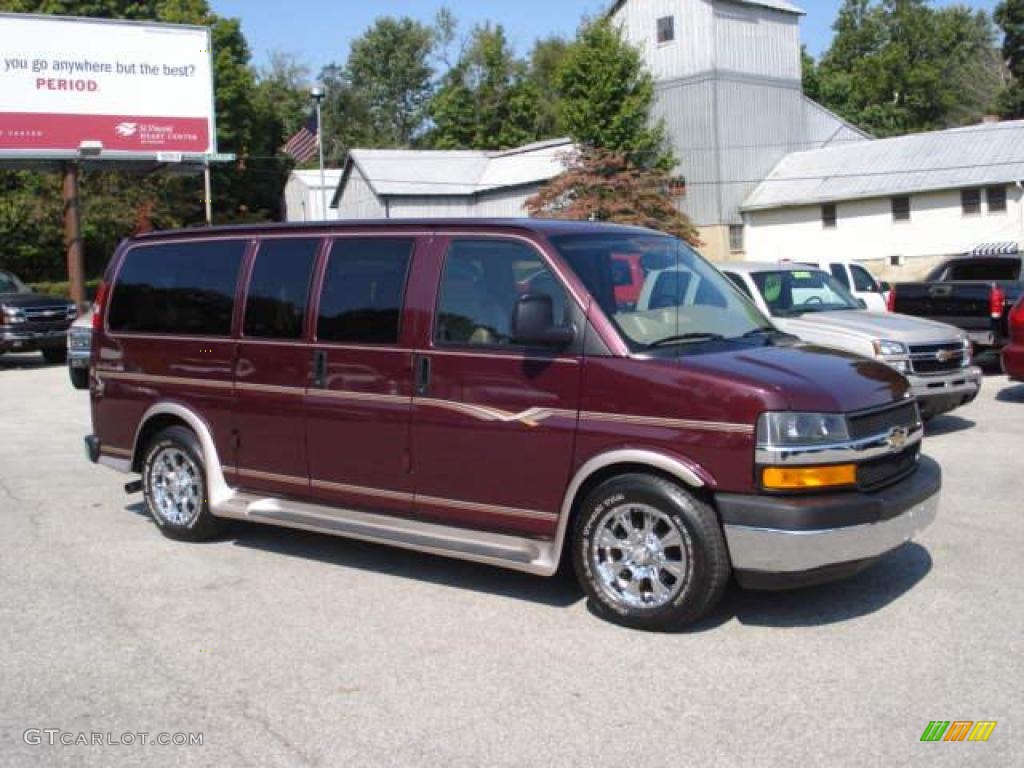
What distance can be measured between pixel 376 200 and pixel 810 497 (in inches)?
1944

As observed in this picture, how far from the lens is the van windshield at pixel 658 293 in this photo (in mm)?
5793

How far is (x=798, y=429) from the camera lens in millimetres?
5137

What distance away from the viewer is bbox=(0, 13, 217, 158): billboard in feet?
93.4

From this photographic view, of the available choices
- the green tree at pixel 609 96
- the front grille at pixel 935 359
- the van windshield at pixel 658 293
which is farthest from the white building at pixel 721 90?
the van windshield at pixel 658 293

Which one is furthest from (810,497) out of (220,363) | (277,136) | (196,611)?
(277,136)

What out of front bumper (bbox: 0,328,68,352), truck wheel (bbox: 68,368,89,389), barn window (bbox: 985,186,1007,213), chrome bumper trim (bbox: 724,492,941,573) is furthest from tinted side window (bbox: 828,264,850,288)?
barn window (bbox: 985,186,1007,213)

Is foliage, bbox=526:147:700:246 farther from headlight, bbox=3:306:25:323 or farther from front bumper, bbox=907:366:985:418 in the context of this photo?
front bumper, bbox=907:366:985:418

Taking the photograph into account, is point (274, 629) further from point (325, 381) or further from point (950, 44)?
point (950, 44)

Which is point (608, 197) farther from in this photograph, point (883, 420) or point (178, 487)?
point (883, 420)

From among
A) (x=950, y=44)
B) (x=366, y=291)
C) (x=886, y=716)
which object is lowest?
(x=886, y=716)

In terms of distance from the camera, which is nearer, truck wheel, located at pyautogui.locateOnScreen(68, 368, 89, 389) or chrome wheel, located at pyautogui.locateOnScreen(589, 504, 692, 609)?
chrome wheel, located at pyautogui.locateOnScreen(589, 504, 692, 609)

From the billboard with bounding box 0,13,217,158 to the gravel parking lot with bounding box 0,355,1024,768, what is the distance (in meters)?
24.2

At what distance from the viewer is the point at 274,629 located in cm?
568

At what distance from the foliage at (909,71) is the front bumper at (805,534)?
68664mm
